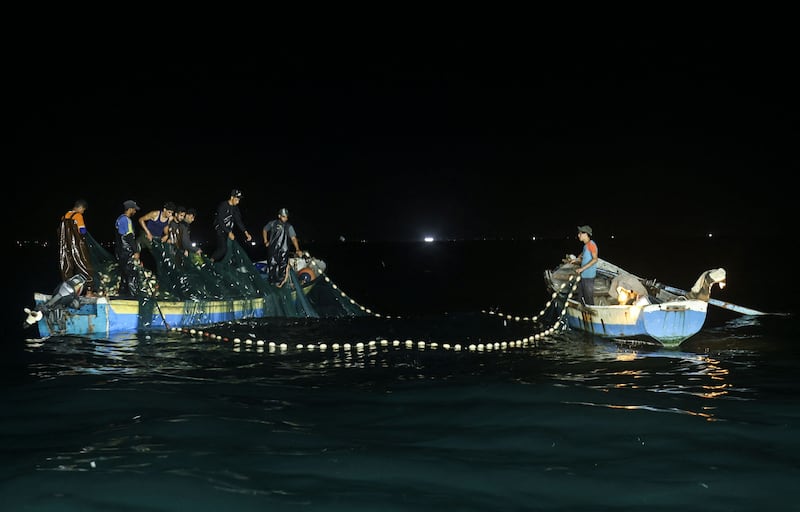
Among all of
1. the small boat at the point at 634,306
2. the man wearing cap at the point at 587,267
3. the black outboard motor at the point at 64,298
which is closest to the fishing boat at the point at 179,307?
the black outboard motor at the point at 64,298

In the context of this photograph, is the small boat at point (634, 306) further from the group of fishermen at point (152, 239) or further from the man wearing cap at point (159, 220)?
the man wearing cap at point (159, 220)

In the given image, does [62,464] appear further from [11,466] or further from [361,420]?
[361,420]

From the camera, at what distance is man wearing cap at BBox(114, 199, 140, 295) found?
1662 cm

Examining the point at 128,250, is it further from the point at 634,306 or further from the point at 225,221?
the point at 634,306

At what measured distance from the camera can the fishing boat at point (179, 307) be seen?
53.2ft

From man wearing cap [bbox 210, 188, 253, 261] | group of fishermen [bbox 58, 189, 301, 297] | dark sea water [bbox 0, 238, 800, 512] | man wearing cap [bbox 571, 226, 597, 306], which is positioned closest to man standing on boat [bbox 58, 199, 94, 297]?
group of fishermen [bbox 58, 189, 301, 297]

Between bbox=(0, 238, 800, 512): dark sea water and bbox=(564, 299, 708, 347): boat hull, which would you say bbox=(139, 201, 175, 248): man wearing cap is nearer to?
bbox=(0, 238, 800, 512): dark sea water

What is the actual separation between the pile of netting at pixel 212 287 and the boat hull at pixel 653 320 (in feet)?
21.7

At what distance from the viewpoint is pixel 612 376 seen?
1228 cm

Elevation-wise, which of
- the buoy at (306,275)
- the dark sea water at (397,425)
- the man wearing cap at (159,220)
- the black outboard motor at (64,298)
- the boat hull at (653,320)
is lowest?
the dark sea water at (397,425)

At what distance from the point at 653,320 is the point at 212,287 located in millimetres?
9491

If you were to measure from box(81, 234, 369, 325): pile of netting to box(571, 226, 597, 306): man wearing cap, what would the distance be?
20.3 feet

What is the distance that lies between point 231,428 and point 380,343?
24.5ft

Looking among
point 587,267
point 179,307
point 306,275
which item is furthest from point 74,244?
point 587,267
